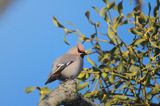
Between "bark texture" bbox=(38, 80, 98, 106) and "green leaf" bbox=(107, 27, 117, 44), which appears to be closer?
"bark texture" bbox=(38, 80, 98, 106)

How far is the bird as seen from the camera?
2.21 metres

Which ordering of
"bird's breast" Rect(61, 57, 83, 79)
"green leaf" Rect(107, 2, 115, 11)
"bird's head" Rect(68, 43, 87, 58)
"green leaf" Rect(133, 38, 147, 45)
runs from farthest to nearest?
1. "bird's head" Rect(68, 43, 87, 58)
2. "bird's breast" Rect(61, 57, 83, 79)
3. "green leaf" Rect(107, 2, 115, 11)
4. "green leaf" Rect(133, 38, 147, 45)

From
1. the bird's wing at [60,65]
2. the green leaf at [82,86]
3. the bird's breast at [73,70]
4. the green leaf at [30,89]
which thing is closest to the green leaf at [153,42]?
the green leaf at [82,86]

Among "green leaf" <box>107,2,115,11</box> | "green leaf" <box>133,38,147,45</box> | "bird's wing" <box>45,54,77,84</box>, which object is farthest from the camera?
"bird's wing" <box>45,54,77,84</box>

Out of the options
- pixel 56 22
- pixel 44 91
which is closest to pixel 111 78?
pixel 44 91

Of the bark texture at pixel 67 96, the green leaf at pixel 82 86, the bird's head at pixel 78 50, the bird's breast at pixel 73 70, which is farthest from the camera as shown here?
the bird's head at pixel 78 50

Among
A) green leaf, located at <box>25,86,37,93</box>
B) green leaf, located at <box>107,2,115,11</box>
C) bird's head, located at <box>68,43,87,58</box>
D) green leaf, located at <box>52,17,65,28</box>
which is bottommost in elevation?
green leaf, located at <box>25,86,37,93</box>

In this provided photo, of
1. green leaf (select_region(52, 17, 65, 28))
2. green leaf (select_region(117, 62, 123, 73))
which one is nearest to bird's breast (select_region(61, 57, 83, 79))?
green leaf (select_region(52, 17, 65, 28))

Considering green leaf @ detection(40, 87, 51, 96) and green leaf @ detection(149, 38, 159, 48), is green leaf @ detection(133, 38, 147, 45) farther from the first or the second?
green leaf @ detection(40, 87, 51, 96)

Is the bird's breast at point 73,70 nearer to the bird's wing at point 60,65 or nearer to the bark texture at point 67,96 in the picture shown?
the bird's wing at point 60,65

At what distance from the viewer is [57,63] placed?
2.38 m

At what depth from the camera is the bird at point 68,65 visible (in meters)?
2.21

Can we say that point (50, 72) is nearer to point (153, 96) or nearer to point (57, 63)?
point (57, 63)

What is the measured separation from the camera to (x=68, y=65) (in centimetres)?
237
